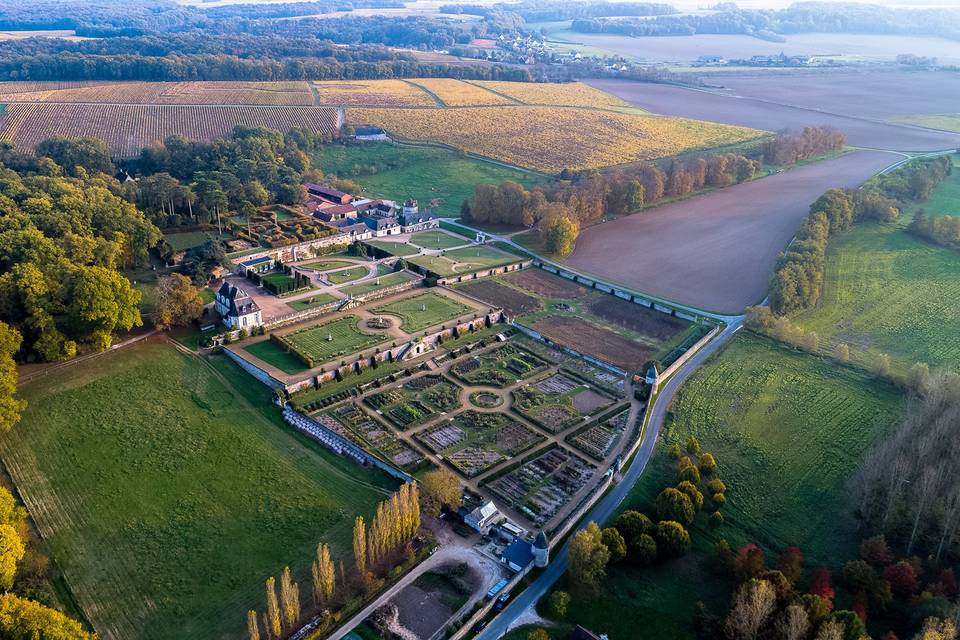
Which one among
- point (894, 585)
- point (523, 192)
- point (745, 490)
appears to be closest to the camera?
point (894, 585)

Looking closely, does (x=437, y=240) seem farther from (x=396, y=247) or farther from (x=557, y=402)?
(x=557, y=402)

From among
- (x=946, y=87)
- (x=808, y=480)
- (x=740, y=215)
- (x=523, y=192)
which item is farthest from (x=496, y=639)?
(x=946, y=87)

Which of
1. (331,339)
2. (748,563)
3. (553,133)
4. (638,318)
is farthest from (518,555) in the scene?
(553,133)

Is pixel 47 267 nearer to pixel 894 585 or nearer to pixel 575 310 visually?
pixel 575 310

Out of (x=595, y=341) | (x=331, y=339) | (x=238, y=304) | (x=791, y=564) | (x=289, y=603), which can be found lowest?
(x=595, y=341)

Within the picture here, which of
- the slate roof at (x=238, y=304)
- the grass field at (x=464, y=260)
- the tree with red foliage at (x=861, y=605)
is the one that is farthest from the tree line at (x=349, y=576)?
the grass field at (x=464, y=260)

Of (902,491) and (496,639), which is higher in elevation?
(902,491)
